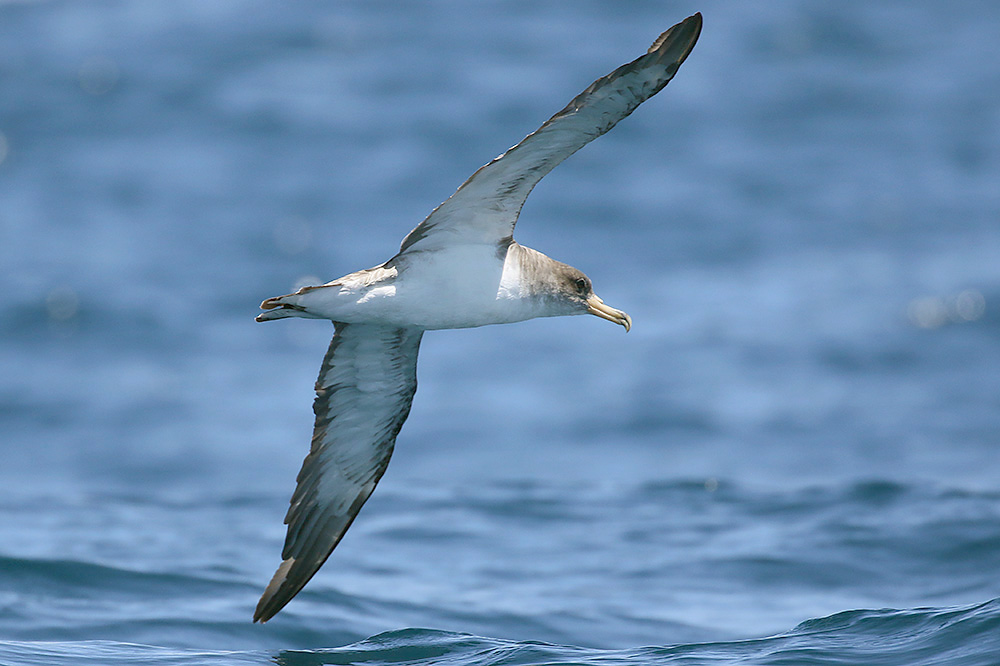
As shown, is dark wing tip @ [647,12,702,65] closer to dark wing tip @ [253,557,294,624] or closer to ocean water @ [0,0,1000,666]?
ocean water @ [0,0,1000,666]

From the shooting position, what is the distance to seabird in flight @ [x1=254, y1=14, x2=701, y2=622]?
21.6ft

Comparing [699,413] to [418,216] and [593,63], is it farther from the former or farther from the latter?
[593,63]

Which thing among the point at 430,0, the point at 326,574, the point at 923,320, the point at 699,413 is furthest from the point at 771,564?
the point at 430,0

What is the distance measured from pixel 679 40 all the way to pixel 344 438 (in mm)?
3830

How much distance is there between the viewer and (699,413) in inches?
671

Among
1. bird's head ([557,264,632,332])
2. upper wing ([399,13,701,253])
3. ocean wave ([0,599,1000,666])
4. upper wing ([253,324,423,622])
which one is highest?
upper wing ([399,13,701,253])

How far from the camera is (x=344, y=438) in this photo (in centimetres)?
866

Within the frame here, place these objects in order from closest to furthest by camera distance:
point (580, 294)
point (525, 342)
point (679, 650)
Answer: point (580, 294), point (679, 650), point (525, 342)

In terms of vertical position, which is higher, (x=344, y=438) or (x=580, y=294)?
(x=580, y=294)

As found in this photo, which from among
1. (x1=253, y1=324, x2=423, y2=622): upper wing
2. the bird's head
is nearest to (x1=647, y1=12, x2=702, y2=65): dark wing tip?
the bird's head

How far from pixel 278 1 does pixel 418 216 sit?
325 inches

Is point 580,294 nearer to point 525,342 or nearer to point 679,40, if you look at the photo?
point 679,40

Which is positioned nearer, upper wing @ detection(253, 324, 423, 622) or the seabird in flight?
the seabird in flight

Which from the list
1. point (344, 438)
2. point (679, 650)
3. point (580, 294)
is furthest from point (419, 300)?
point (679, 650)
